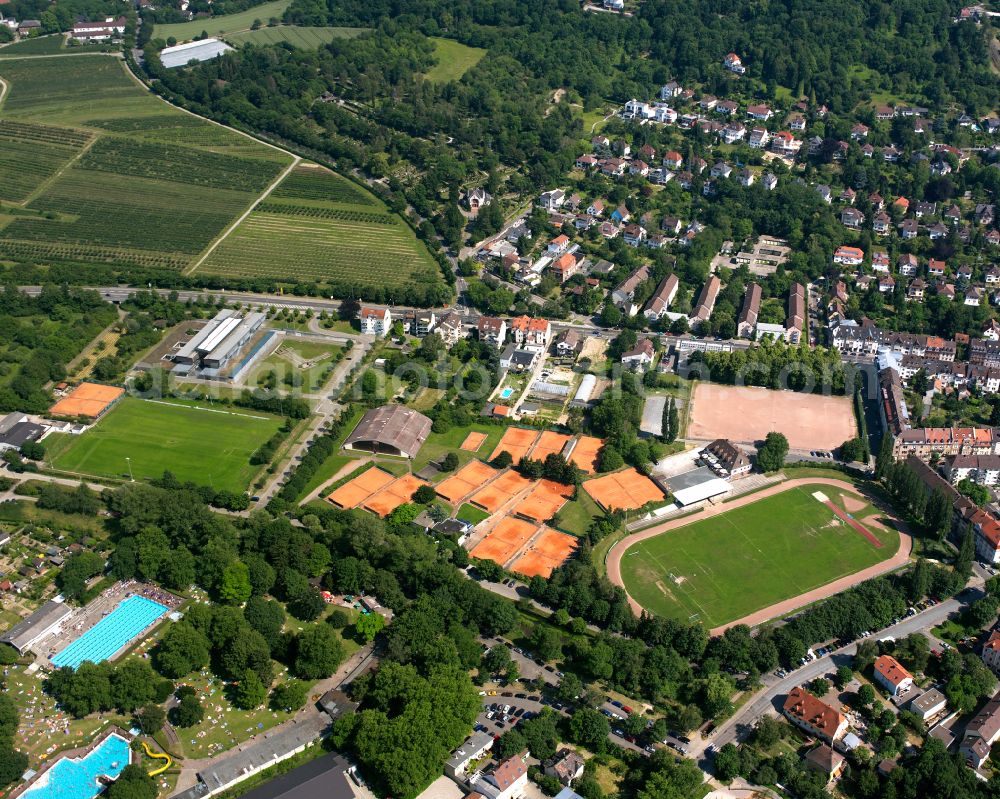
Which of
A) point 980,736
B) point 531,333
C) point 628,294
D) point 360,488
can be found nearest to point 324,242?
point 531,333

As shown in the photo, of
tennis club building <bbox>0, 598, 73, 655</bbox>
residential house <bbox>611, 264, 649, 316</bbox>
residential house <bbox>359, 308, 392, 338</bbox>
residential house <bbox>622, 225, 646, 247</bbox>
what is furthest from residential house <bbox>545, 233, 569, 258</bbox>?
tennis club building <bbox>0, 598, 73, 655</bbox>

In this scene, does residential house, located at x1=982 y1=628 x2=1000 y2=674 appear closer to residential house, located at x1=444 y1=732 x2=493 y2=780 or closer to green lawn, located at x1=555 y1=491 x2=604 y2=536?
green lawn, located at x1=555 y1=491 x2=604 y2=536

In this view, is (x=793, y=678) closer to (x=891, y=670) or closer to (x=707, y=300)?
(x=891, y=670)

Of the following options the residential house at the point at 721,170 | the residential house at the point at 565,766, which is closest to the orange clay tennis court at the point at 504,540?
the residential house at the point at 565,766

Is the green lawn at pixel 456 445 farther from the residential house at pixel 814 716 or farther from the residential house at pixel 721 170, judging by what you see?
the residential house at pixel 721 170

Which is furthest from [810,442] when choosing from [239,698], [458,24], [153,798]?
[458,24]
